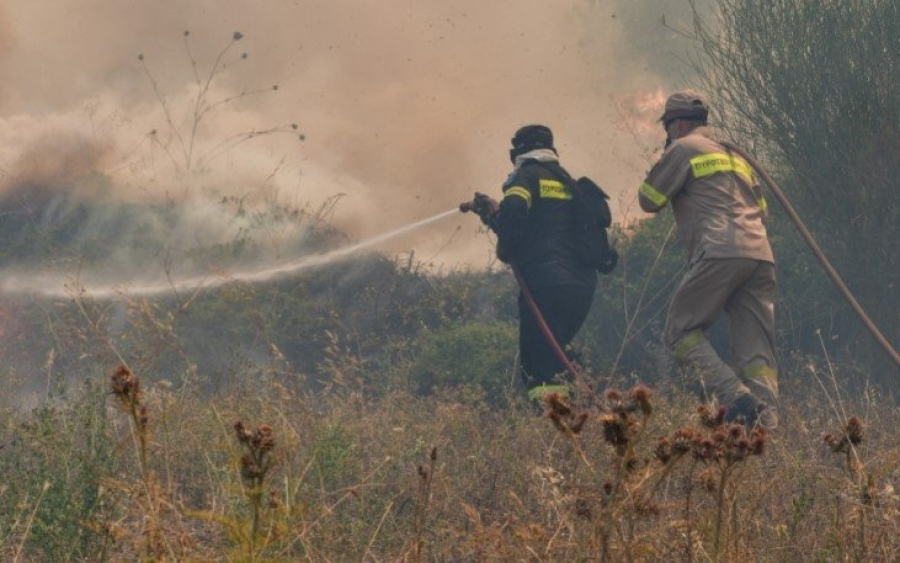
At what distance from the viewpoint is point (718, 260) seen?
601 centimetres

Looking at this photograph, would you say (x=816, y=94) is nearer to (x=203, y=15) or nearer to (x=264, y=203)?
(x=264, y=203)

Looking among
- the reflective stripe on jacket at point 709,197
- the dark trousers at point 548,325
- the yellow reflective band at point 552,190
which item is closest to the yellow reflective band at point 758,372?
the reflective stripe on jacket at point 709,197

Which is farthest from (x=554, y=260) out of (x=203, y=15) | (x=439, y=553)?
(x=203, y=15)

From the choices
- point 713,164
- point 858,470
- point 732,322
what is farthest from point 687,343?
point 858,470

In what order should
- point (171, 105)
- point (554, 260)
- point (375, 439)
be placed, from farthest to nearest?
point (171, 105) < point (554, 260) < point (375, 439)

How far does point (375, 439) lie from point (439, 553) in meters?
1.69

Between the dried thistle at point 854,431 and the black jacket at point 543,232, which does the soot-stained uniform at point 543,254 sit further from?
A: the dried thistle at point 854,431

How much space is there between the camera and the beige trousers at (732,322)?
5945 millimetres

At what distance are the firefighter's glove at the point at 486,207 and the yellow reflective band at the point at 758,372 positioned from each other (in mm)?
1859

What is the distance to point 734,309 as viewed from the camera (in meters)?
6.24

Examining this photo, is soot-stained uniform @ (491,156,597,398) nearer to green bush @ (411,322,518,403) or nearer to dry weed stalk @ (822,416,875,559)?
green bush @ (411,322,518,403)

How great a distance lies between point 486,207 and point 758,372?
2.01 metres

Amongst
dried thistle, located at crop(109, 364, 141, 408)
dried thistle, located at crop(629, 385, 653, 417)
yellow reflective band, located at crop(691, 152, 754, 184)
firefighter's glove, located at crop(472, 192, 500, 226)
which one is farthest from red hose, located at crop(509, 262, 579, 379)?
dried thistle, located at crop(109, 364, 141, 408)

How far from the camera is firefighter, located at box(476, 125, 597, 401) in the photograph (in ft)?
22.9
